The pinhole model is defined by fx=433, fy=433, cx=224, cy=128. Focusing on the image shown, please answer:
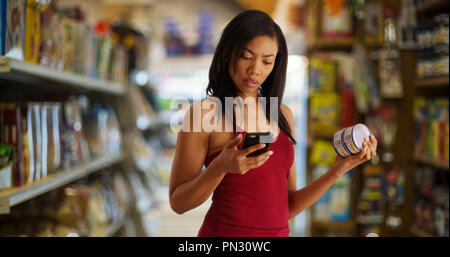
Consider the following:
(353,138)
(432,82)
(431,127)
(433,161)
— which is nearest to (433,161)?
(433,161)

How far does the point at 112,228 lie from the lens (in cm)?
263

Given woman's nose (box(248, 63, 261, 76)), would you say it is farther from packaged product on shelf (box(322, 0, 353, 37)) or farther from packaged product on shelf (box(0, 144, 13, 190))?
packaged product on shelf (box(322, 0, 353, 37))

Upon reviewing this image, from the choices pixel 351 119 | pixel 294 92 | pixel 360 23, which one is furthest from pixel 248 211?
pixel 294 92

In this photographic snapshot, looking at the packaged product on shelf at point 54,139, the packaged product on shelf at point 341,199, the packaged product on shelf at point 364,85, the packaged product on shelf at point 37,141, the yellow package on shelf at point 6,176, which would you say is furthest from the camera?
the packaged product on shelf at point 341,199

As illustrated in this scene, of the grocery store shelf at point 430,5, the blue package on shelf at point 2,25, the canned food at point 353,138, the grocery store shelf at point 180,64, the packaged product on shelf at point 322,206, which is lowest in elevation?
the packaged product on shelf at point 322,206

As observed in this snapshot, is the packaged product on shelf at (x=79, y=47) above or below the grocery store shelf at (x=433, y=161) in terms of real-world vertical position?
above

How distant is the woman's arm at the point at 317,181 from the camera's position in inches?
40.0

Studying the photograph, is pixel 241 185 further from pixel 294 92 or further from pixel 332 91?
pixel 294 92

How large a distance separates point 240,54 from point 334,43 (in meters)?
2.08

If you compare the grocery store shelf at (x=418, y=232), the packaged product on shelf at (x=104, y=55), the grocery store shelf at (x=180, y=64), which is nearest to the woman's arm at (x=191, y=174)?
the packaged product on shelf at (x=104, y=55)

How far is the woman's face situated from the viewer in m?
0.96

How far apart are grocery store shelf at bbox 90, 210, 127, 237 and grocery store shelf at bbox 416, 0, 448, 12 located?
6.98 feet

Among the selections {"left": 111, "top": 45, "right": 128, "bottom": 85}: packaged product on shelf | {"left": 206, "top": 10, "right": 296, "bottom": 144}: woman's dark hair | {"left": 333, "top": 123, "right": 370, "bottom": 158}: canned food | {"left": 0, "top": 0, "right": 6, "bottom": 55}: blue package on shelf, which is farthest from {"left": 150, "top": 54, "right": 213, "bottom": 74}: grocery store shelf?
{"left": 333, "top": 123, "right": 370, "bottom": 158}: canned food
